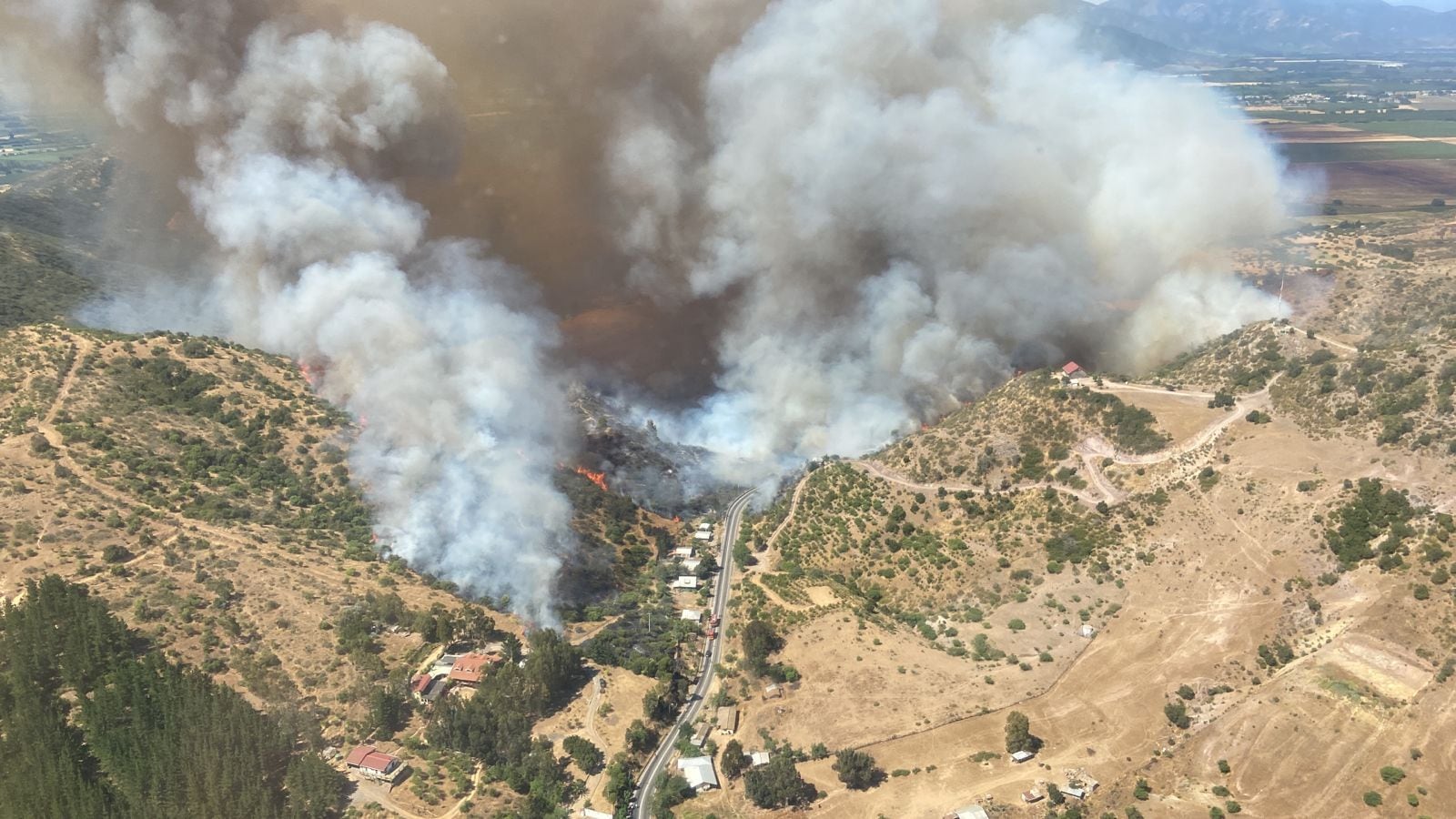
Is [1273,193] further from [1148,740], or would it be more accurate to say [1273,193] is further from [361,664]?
[361,664]

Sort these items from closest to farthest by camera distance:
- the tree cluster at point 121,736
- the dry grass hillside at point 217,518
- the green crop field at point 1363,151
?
the tree cluster at point 121,736 < the dry grass hillside at point 217,518 < the green crop field at point 1363,151

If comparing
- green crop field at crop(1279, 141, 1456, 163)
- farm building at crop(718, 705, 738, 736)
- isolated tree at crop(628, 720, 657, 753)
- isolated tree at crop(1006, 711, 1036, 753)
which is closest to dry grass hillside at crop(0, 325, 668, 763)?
isolated tree at crop(628, 720, 657, 753)

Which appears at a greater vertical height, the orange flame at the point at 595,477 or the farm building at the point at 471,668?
the orange flame at the point at 595,477

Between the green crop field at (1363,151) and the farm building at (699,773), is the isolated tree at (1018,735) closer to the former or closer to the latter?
the farm building at (699,773)

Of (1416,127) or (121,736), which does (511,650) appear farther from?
(1416,127)

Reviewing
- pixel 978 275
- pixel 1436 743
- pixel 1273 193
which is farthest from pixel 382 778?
pixel 1273 193

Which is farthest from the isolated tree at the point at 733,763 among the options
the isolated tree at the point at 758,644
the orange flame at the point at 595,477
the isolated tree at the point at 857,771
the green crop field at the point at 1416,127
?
the green crop field at the point at 1416,127

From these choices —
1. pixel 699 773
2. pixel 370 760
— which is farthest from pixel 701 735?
pixel 370 760

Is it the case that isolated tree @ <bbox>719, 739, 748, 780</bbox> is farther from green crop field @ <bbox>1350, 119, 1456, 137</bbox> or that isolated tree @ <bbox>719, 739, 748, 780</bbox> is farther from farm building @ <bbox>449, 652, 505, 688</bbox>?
green crop field @ <bbox>1350, 119, 1456, 137</bbox>
